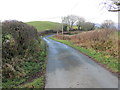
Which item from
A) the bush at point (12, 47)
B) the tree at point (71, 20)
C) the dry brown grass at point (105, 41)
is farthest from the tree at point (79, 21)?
the bush at point (12, 47)

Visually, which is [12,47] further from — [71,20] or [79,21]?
[79,21]

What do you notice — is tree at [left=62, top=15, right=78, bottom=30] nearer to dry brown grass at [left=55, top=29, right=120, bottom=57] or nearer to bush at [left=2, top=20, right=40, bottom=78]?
dry brown grass at [left=55, top=29, right=120, bottom=57]

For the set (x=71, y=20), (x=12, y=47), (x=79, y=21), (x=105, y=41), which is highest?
(x=71, y=20)

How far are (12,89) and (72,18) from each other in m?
61.5

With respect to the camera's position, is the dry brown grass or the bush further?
the dry brown grass

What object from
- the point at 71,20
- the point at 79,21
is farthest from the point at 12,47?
the point at 79,21

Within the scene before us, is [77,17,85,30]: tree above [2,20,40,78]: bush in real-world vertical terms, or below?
above

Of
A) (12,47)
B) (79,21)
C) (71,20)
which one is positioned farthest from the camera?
(79,21)

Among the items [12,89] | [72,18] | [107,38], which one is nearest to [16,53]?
[12,89]

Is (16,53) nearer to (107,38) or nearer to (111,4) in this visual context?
(111,4)

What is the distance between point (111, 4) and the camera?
31.7 ft

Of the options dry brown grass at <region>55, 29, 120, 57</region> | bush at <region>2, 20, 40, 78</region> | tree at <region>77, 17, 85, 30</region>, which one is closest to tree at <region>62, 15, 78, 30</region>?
tree at <region>77, 17, 85, 30</region>

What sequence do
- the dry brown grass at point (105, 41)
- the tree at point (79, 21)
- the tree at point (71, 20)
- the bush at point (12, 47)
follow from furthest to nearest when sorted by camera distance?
the tree at point (71, 20) → the tree at point (79, 21) → the dry brown grass at point (105, 41) → the bush at point (12, 47)

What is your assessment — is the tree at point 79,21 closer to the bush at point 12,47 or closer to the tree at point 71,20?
the tree at point 71,20
